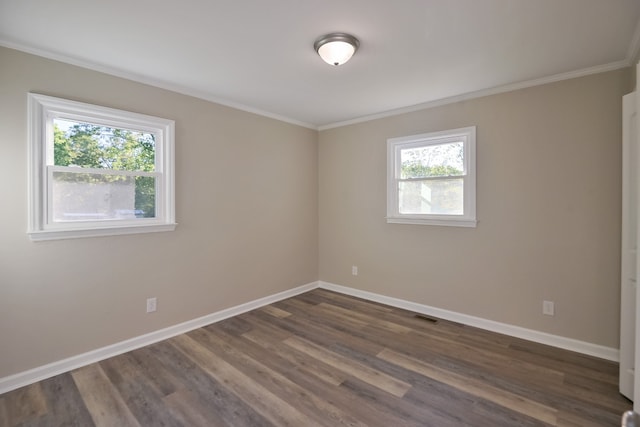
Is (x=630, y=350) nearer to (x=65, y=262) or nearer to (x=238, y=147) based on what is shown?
(x=238, y=147)

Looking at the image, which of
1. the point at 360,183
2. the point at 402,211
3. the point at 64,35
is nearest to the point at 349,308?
the point at 402,211

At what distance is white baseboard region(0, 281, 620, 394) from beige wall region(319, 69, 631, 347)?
71mm

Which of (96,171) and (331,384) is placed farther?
(96,171)

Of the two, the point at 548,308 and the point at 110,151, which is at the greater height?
the point at 110,151

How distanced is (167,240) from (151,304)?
0.63 meters

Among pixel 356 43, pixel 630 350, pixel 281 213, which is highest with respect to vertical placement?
pixel 356 43

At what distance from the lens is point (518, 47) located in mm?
2295

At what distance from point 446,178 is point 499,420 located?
2.36 meters

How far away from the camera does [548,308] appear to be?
2893mm

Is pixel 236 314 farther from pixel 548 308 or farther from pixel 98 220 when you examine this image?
pixel 548 308

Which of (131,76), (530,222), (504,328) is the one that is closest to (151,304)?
(131,76)

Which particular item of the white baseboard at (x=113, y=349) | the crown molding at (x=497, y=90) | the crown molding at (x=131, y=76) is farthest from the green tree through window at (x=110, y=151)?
the crown molding at (x=497, y=90)

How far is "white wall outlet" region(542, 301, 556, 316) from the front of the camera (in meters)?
2.87

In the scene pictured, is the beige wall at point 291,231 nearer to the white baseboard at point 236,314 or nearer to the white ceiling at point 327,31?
the white baseboard at point 236,314
